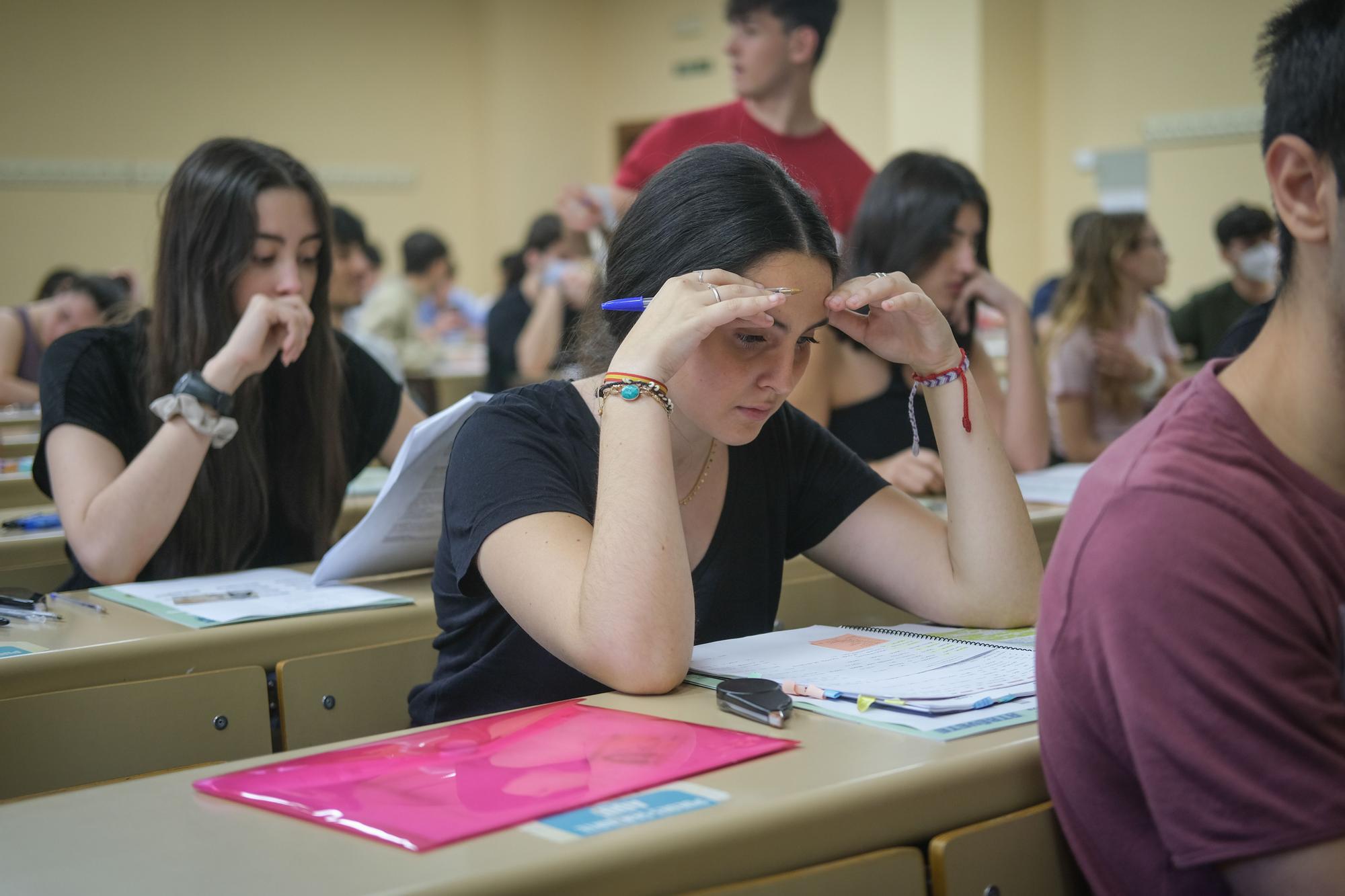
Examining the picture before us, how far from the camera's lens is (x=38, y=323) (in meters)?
4.50

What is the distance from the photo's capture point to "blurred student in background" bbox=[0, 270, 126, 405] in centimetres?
439

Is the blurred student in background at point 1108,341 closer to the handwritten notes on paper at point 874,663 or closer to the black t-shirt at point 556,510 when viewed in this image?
the black t-shirt at point 556,510

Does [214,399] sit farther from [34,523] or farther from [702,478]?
[702,478]

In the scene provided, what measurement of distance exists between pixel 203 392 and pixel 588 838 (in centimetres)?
125

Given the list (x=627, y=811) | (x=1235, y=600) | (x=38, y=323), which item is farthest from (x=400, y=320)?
(x=1235, y=600)

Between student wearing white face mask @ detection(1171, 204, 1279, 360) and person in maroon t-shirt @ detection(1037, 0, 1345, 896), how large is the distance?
492cm

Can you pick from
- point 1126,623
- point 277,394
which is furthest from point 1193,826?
point 277,394

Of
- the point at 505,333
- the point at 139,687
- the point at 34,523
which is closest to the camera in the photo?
the point at 139,687

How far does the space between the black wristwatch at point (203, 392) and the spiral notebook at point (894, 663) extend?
35.0 inches

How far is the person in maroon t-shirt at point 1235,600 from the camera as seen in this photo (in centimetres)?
73

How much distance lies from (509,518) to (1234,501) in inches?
24.7

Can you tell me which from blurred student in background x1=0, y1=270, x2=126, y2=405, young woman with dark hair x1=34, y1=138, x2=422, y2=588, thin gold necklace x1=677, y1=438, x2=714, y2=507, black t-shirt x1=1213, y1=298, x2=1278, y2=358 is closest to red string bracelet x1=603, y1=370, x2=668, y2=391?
thin gold necklace x1=677, y1=438, x2=714, y2=507

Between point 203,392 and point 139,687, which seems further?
point 203,392

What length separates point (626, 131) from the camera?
34.6 ft
